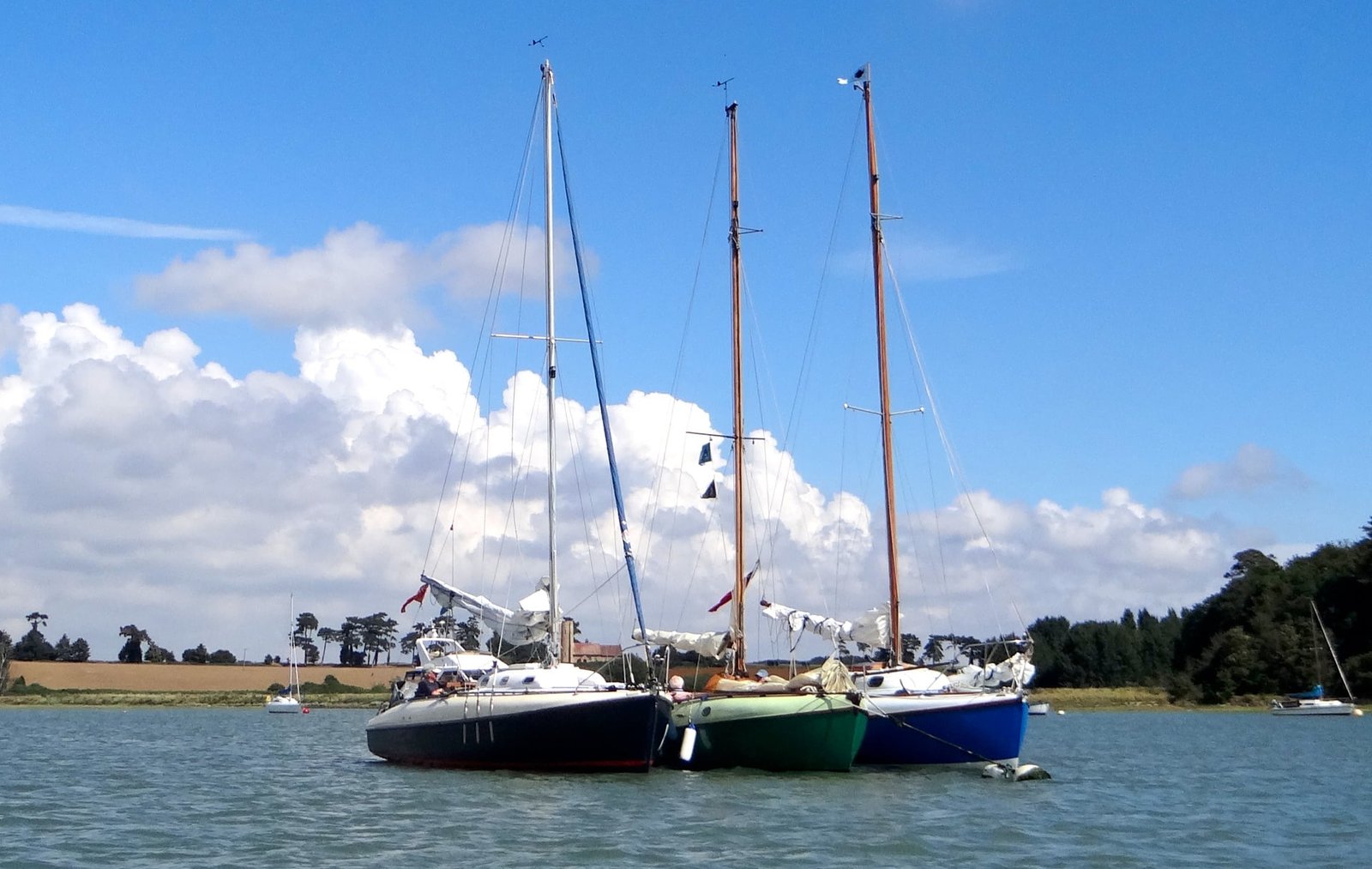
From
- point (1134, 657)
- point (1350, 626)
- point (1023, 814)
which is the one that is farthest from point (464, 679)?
point (1134, 657)

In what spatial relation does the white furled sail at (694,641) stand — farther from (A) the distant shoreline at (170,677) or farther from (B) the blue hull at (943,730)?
(A) the distant shoreline at (170,677)

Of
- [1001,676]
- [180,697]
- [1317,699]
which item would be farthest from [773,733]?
[180,697]

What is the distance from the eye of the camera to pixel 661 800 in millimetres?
34188

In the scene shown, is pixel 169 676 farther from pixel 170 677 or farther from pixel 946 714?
pixel 946 714

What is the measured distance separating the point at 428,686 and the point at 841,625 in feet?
46.5

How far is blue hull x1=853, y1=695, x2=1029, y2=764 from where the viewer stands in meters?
42.4

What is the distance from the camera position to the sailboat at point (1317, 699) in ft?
327

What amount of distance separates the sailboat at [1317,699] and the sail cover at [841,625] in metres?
64.9

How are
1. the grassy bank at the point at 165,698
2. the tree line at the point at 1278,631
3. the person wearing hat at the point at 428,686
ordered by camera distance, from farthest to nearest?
the grassy bank at the point at 165,698 → the tree line at the point at 1278,631 → the person wearing hat at the point at 428,686

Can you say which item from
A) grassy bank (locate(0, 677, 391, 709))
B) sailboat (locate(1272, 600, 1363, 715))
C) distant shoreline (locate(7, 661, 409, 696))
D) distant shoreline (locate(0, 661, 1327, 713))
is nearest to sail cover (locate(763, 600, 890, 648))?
sailboat (locate(1272, 600, 1363, 715))

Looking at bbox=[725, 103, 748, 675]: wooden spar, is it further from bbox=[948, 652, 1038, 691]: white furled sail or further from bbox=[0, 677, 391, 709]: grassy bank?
bbox=[0, 677, 391, 709]: grassy bank

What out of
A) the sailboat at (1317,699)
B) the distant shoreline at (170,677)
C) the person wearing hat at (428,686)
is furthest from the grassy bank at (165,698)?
the person wearing hat at (428,686)

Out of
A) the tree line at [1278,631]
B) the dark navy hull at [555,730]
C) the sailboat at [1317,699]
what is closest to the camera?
the dark navy hull at [555,730]

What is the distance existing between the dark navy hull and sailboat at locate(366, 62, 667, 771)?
0.08ft
